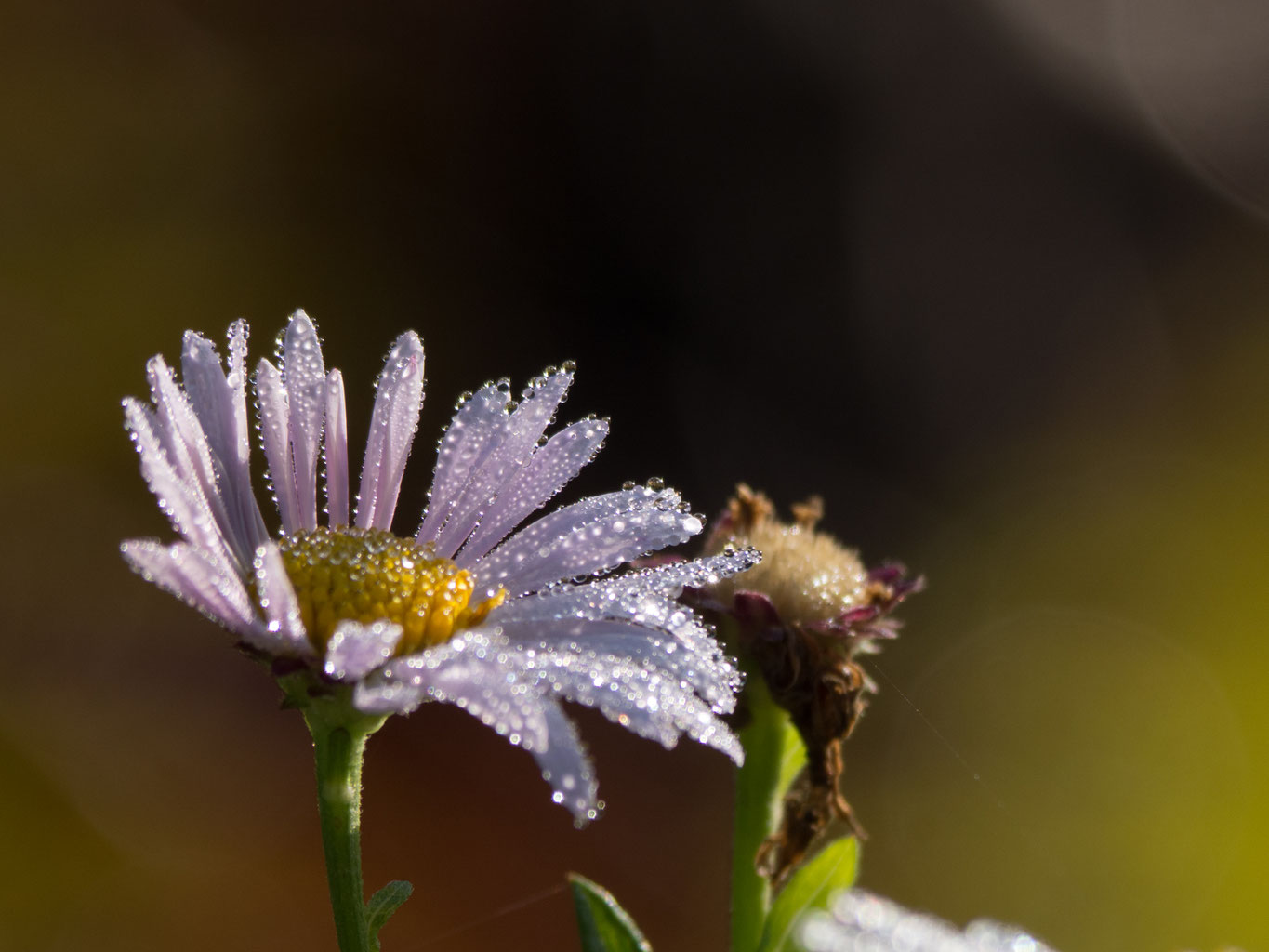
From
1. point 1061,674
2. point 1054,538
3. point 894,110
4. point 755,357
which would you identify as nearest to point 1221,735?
point 1061,674

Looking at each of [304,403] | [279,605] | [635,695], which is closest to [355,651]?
[279,605]

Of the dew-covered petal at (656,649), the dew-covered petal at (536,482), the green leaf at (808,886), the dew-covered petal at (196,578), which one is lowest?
the green leaf at (808,886)

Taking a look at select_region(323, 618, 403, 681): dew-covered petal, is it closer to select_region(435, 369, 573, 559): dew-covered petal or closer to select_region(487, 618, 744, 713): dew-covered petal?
select_region(487, 618, 744, 713): dew-covered petal

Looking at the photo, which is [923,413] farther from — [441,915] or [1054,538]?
[441,915]

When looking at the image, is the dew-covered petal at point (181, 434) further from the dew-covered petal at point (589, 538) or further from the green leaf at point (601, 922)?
the green leaf at point (601, 922)

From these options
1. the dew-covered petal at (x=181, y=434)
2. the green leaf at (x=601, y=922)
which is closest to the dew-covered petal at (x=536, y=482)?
the dew-covered petal at (x=181, y=434)
